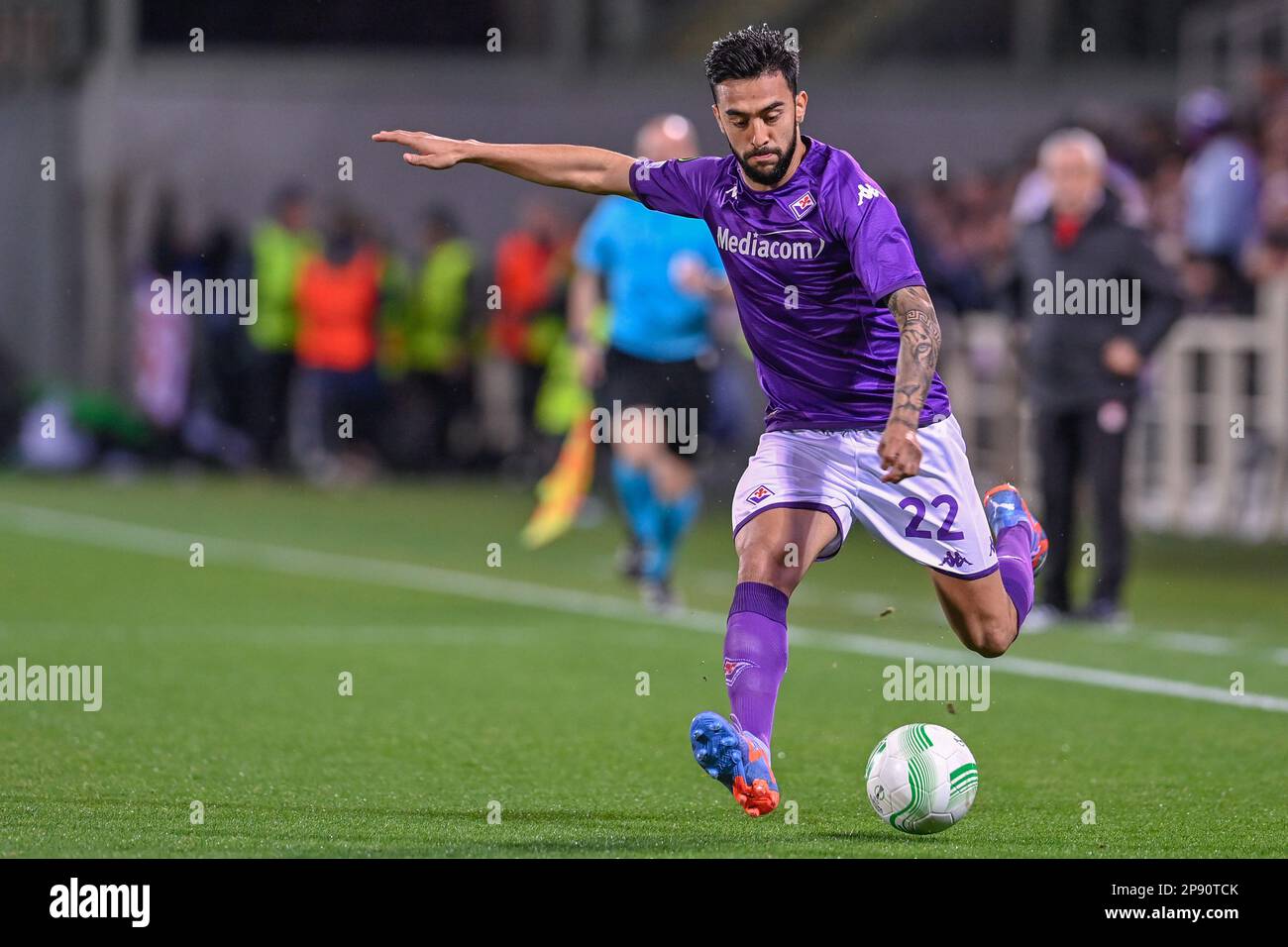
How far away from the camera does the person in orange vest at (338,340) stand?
74.7ft

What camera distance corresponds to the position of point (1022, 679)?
1043 centimetres

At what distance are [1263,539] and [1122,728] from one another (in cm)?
833

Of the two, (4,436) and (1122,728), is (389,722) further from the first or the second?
(4,436)

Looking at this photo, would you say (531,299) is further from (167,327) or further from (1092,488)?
(1092,488)

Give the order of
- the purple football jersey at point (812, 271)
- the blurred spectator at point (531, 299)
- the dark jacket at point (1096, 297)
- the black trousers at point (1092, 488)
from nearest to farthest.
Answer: the purple football jersey at point (812, 271) → the black trousers at point (1092, 488) → the dark jacket at point (1096, 297) → the blurred spectator at point (531, 299)

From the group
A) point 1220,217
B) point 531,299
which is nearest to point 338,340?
point 531,299

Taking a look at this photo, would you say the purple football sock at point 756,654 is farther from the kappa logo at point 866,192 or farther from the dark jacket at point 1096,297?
the dark jacket at point 1096,297

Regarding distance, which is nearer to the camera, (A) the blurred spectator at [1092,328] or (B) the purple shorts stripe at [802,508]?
(B) the purple shorts stripe at [802,508]

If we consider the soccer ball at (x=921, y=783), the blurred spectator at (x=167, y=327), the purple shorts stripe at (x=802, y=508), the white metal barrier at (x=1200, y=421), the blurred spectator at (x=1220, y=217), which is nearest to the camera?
the soccer ball at (x=921, y=783)

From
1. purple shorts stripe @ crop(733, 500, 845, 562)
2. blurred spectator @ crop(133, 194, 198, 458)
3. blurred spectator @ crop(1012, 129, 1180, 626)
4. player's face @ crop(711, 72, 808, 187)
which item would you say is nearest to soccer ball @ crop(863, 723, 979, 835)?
purple shorts stripe @ crop(733, 500, 845, 562)

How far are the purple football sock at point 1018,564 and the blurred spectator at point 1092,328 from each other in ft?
14.6


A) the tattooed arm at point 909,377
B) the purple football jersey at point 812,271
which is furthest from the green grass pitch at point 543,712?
the purple football jersey at point 812,271

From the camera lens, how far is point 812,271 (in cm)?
718

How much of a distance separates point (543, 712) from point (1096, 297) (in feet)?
14.8
